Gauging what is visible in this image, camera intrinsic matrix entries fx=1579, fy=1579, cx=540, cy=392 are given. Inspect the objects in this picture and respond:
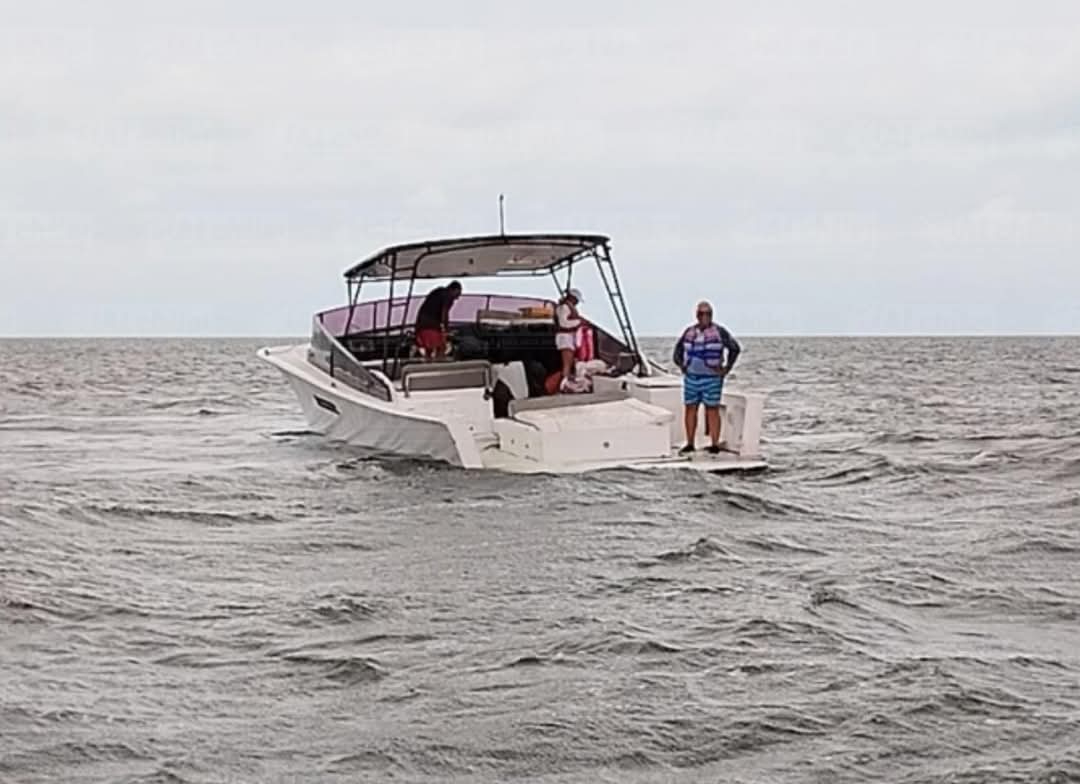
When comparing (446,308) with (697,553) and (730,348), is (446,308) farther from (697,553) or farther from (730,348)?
(697,553)

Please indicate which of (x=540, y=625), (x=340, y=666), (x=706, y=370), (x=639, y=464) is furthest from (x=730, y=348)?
(x=340, y=666)

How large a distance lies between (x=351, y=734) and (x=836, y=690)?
2.03 metres

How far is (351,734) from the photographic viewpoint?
19.5 ft

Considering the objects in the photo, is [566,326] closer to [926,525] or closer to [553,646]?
→ [926,525]

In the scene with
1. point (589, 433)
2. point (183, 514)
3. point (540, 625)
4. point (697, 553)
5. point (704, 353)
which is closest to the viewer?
point (540, 625)

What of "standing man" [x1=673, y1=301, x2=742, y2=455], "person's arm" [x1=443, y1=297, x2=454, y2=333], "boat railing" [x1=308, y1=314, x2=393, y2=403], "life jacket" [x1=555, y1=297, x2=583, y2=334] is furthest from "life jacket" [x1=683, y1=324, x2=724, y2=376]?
"person's arm" [x1=443, y1=297, x2=454, y2=333]

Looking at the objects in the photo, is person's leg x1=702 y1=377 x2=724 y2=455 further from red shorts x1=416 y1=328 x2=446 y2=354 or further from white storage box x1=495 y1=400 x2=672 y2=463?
red shorts x1=416 y1=328 x2=446 y2=354

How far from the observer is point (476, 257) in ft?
54.5

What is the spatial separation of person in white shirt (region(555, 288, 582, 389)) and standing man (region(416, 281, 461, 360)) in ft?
5.03

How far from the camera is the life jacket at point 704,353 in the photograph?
13.8m

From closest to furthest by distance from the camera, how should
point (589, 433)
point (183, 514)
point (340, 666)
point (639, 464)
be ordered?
point (340, 666) < point (183, 514) < point (589, 433) < point (639, 464)

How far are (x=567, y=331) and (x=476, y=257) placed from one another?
67.8 inches

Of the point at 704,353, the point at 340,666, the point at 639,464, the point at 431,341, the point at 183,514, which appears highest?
the point at 431,341

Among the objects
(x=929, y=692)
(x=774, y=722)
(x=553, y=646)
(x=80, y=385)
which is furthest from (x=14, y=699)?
(x=80, y=385)
